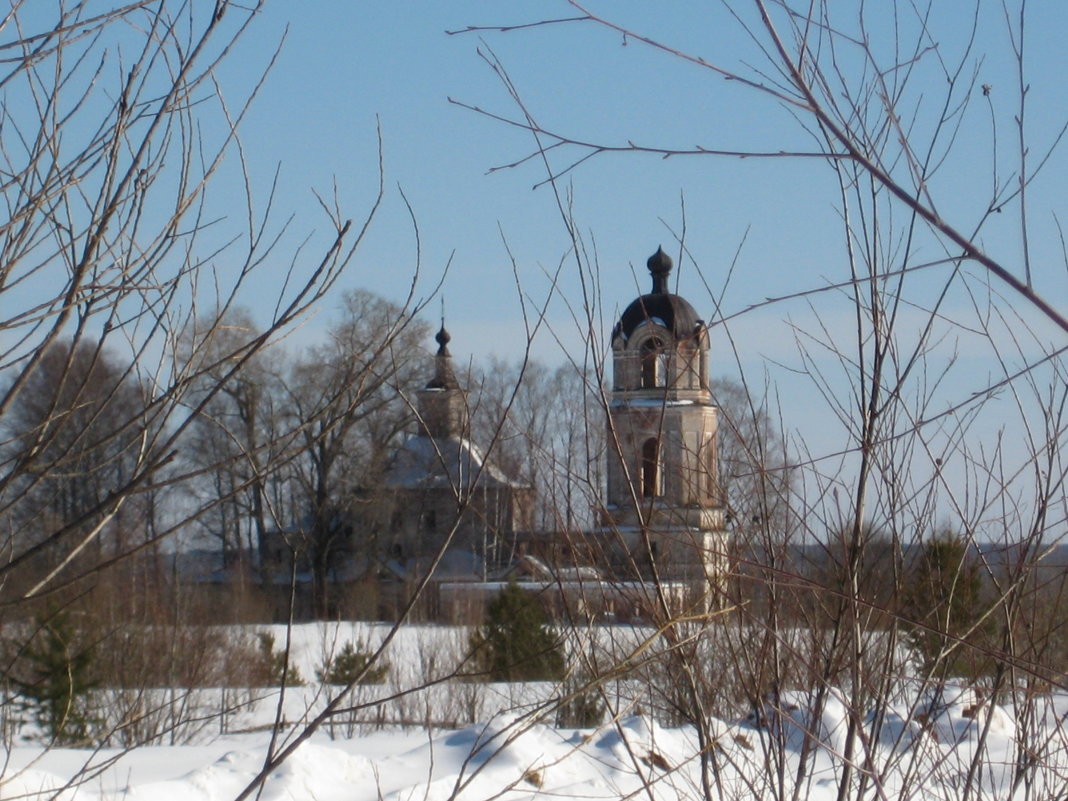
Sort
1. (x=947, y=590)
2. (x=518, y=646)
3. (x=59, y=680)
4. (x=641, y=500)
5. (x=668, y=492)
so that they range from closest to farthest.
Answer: (x=641, y=500) → (x=668, y=492) → (x=947, y=590) → (x=518, y=646) → (x=59, y=680)

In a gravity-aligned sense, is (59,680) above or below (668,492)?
below

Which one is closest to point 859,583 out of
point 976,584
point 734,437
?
point 734,437

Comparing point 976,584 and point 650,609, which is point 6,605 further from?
point 976,584

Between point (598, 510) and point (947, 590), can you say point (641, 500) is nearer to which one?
point (598, 510)

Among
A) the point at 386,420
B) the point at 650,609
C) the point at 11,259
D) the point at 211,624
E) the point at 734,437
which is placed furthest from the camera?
the point at 386,420

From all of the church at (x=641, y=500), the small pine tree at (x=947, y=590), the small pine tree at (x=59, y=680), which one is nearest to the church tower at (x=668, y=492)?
the church at (x=641, y=500)

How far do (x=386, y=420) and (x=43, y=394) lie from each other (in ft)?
33.5

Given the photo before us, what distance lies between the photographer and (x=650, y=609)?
3.21 m

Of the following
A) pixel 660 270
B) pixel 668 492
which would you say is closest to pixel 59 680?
pixel 668 492

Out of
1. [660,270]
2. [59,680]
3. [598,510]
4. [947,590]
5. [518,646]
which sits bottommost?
[59,680]

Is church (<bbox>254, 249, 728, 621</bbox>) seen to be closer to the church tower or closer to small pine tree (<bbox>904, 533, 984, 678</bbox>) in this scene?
the church tower

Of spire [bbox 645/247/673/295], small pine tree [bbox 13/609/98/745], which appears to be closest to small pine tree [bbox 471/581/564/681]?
small pine tree [bbox 13/609/98/745]

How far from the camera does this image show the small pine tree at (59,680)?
261cm

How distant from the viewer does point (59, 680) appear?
9.92 metres
